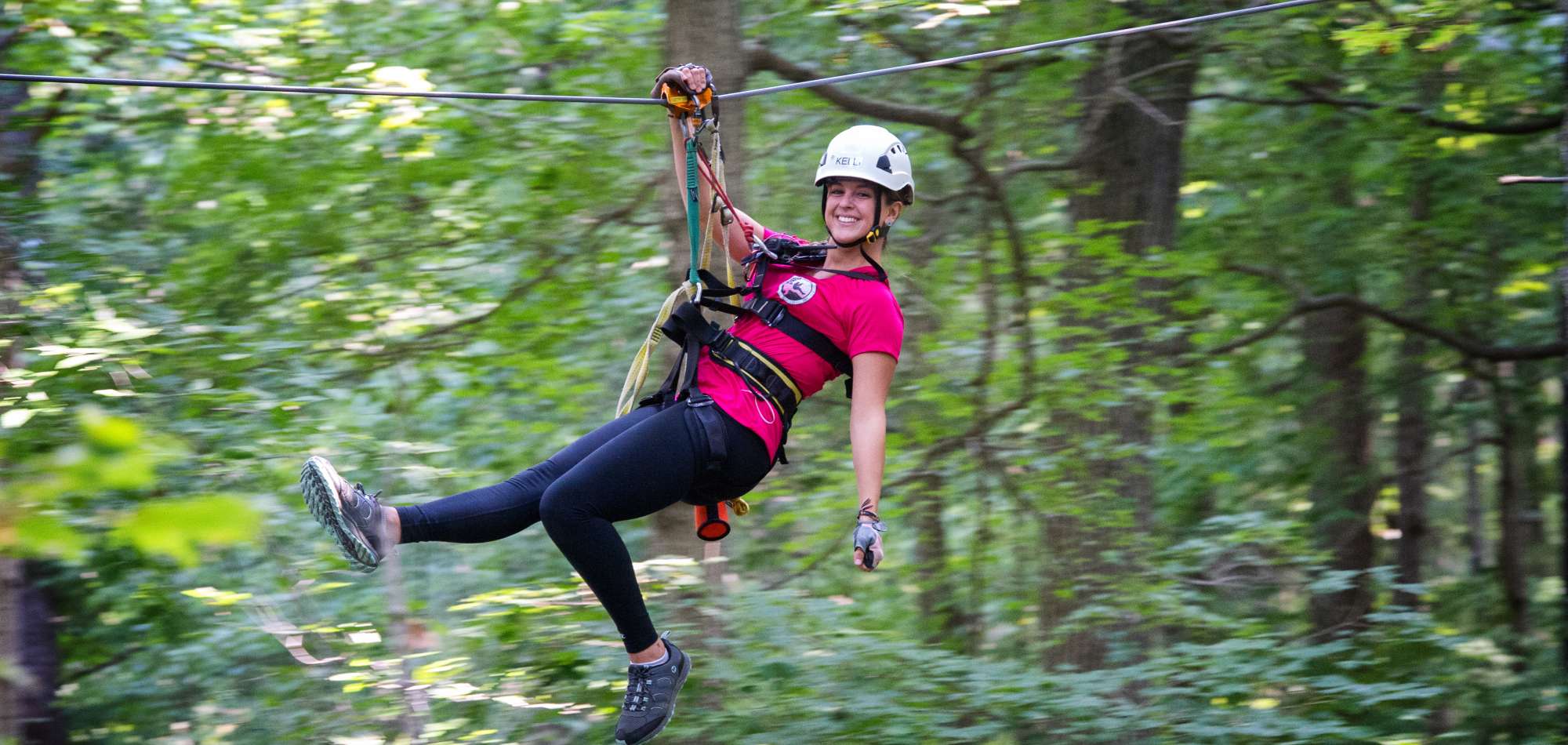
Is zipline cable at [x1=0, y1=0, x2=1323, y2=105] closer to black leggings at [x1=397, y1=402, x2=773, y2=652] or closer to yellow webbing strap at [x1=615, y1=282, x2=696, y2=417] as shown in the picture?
yellow webbing strap at [x1=615, y1=282, x2=696, y2=417]

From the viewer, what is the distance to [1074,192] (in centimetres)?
607

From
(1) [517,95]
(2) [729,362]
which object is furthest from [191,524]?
(1) [517,95]

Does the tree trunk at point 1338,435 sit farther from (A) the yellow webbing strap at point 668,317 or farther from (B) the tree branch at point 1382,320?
(A) the yellow webbing strap at point 668,317

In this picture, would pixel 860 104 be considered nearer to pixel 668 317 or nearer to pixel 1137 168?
pixel 1137 168

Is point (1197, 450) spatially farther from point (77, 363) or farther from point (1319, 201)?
point (77, 363)

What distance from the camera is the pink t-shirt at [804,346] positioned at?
9.62 ft

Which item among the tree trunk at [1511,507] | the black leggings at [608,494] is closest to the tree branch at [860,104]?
the black leggings at [608,494]

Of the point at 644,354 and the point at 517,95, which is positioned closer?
the point at 644,354

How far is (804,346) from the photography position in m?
3.01

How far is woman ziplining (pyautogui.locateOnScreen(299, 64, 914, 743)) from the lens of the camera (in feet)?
9.03

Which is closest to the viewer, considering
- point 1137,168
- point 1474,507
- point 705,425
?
point 705,425

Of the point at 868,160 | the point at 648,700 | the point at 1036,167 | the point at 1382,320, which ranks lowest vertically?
the point at 648,700

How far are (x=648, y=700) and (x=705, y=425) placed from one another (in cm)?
61

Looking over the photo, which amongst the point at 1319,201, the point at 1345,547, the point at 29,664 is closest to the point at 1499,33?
the point at 1319,201
